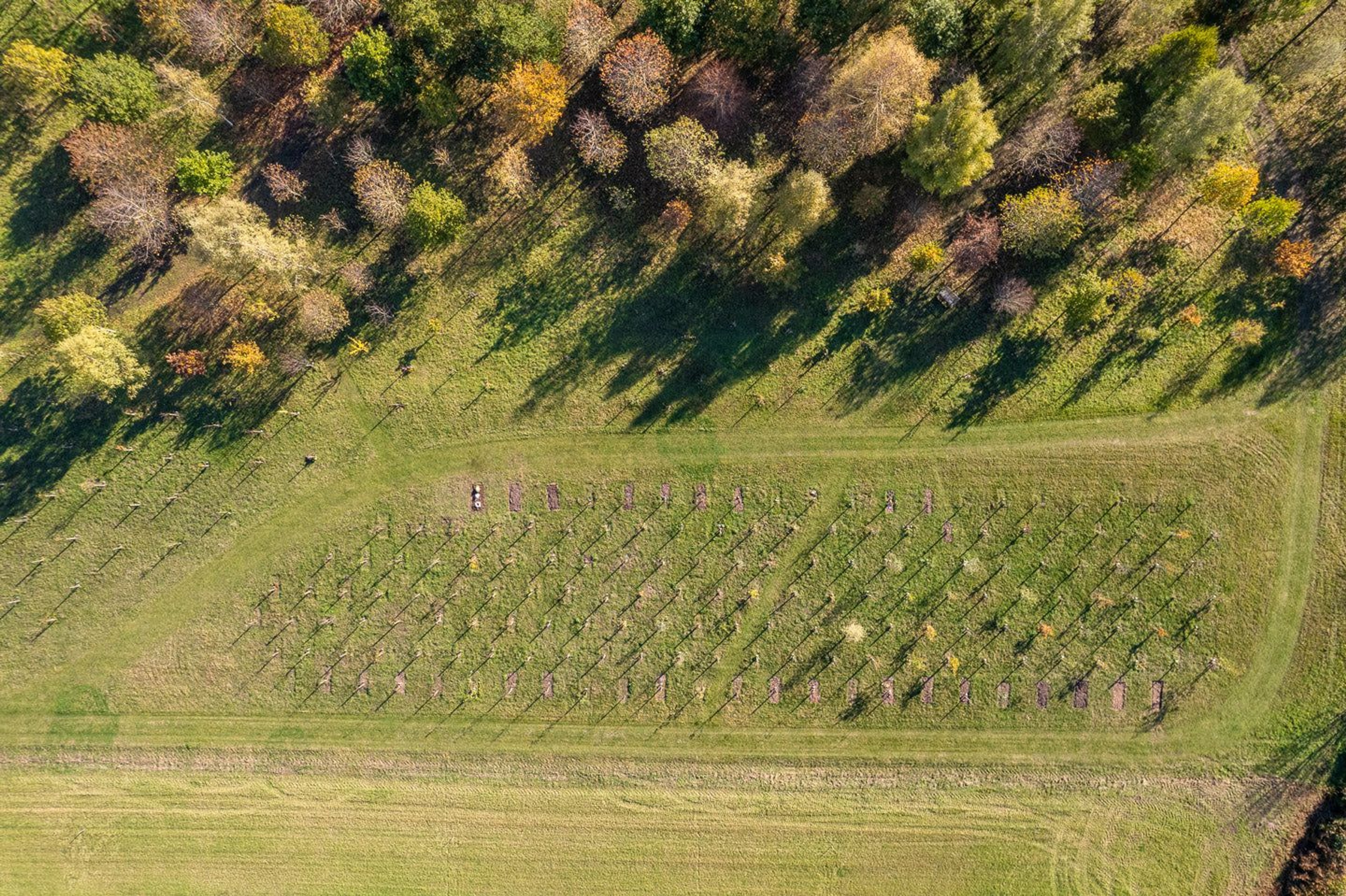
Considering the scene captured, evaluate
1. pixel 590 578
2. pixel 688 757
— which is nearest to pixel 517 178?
pixel 590 578

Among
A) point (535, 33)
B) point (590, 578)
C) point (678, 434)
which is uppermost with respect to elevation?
point (535, 33)

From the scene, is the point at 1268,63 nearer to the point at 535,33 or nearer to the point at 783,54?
the point at 783,54

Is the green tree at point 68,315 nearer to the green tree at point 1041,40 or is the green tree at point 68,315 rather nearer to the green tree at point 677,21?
the green tree at point 677,21

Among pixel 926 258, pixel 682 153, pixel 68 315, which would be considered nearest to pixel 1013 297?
pixel 926 258

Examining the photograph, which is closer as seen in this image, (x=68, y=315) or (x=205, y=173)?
(x=205, y=173)

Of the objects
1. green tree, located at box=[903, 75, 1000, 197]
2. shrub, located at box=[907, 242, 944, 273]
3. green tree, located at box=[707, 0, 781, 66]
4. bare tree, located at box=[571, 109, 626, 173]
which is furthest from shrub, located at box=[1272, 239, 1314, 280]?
bare tree, located at box=[571, 109, 626, 173]

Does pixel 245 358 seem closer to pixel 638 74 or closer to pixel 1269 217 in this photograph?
pixel 638 74

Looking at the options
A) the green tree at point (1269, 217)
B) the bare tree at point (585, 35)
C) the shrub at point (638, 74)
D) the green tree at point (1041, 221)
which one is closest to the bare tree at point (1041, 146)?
the green tree at point (1041, 221)
